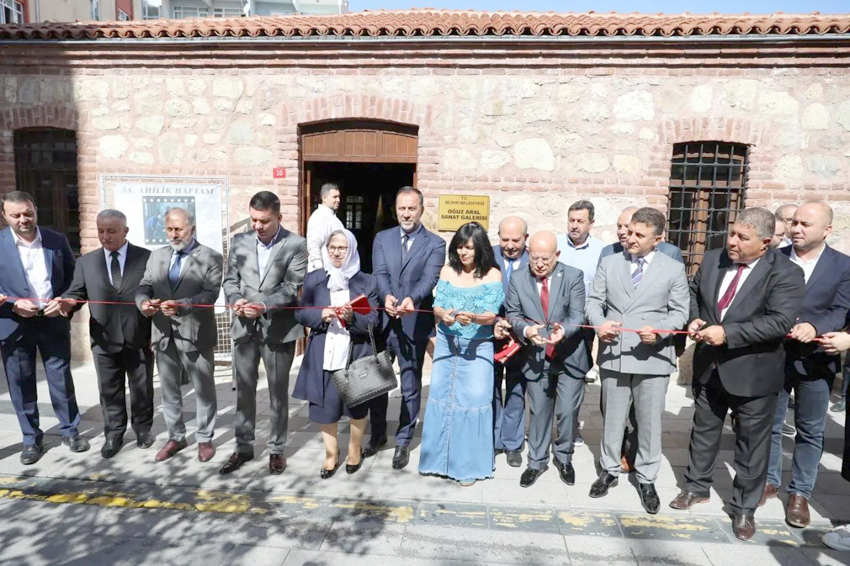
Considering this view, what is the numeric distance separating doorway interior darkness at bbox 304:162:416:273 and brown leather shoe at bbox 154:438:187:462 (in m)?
6.30

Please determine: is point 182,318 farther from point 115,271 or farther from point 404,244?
point 404,244

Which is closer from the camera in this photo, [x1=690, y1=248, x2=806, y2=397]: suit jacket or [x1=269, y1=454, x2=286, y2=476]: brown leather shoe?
[x1=690, y1=248, x2=806, y2=397]: suit jacket

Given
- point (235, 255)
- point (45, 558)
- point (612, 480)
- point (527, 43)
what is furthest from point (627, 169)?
point (45, 558)

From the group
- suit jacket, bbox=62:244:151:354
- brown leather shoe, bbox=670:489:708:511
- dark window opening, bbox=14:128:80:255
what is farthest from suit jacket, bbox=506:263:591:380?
dark window opening, bbox=14:128:80:255

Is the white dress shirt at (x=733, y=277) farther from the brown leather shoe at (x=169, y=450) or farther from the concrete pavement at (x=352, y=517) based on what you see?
the brown leather shoe at (x=169, y=450)

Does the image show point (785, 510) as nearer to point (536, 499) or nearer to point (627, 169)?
point (536, 499)

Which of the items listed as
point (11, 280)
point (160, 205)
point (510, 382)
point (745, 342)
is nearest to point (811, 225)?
point (745, 342)

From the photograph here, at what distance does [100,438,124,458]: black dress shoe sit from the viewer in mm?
4602

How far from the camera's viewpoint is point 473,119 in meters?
7.07

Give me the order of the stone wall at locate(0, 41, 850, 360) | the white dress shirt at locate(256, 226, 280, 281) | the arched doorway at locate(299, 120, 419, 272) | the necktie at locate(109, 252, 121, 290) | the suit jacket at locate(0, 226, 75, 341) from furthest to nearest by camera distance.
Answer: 1. the arched doorway at locate(299, 120, 419, 272)
2. the stone wall at locate(0, 41, 850, 360)
3. the necktie at locate(109, 252, 121, 290)
4. the suit jacket at locate(0, 226, 75, 341)
5. the white dress shirt at locate(256, 226, 280, 281)

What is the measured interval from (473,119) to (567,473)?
460 centimetres

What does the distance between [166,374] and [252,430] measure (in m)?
0.91

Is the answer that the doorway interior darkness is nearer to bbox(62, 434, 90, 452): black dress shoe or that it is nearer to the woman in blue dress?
bbox(62, 434, 90, 452): black dress shoe

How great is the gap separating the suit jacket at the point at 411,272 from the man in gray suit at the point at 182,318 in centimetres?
140
